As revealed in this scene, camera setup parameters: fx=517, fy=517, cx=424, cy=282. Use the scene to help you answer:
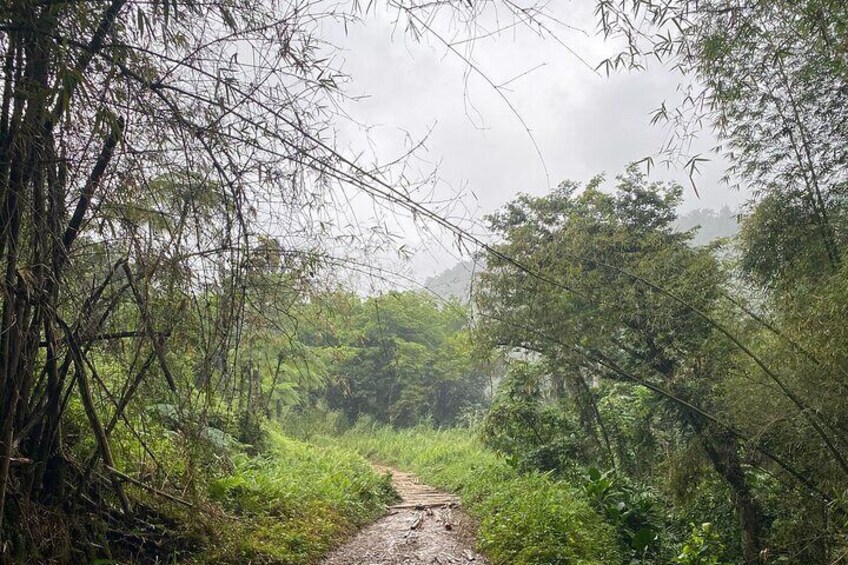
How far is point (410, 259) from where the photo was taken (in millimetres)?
1904

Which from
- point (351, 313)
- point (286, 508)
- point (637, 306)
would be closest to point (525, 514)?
point (286, 508)

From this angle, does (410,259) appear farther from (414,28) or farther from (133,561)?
(133,561)

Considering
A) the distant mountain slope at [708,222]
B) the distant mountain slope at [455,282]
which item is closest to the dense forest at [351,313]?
the distant mountain slope at [455,282]

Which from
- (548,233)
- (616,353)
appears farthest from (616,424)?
(548,233)

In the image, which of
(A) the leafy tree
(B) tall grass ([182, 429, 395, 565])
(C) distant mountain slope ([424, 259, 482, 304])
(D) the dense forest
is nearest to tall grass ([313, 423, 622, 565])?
(D) the dense forest

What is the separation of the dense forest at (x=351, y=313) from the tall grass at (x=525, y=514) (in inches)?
1.9

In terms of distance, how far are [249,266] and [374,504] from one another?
21.2ft

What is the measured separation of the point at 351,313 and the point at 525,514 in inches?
183

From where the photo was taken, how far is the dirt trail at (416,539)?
16.7 feet

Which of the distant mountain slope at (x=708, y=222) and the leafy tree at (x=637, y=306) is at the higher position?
the distant mountain slope at (x=708, y=222)

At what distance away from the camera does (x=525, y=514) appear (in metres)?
5.82

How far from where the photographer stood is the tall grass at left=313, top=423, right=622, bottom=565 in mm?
4996

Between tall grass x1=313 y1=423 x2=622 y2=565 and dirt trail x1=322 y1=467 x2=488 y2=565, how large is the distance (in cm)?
24

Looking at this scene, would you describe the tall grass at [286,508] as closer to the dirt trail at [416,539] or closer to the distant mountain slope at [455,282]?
the dirt trail at [416,539]
